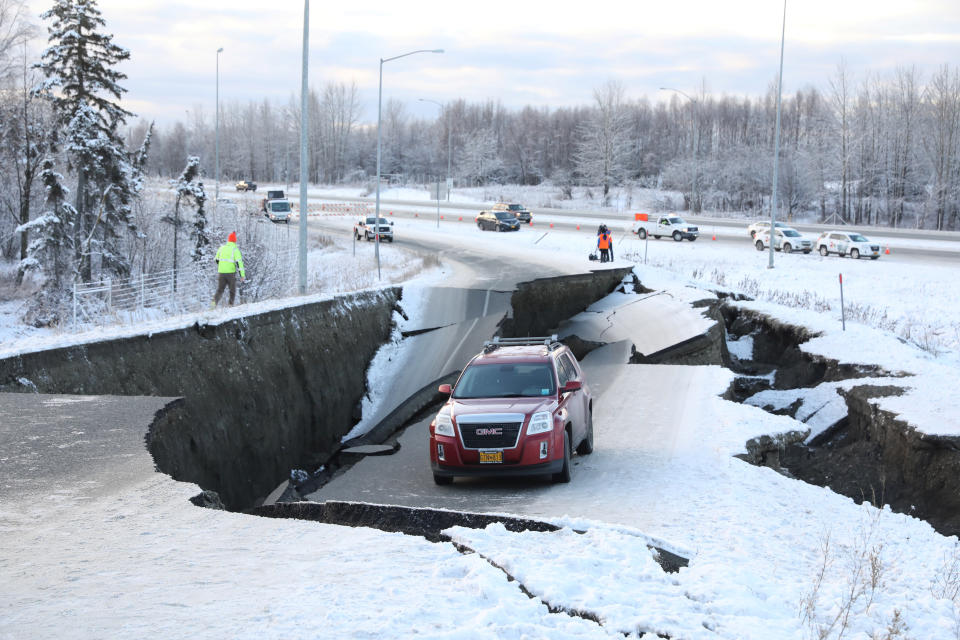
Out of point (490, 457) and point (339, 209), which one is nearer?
point (490, 457)

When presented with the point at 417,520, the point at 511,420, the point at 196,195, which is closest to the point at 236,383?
the point at 511,420

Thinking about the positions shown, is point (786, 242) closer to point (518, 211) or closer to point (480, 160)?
point (518, 211)

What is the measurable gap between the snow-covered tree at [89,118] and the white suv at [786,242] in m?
33.8

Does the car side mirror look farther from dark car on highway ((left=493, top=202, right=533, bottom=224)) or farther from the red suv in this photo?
dark car on highway ((left=493, top=202, right=533, bottom=224))

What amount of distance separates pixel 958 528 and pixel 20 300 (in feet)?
138

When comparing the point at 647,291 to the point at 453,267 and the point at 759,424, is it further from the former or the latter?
the point at 759,424

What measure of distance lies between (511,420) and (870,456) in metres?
7.16

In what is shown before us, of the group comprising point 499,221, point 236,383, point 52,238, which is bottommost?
point 236,383

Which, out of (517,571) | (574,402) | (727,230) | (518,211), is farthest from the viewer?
(518,211)

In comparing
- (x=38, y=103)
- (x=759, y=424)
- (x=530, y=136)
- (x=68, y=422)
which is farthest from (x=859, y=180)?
(x=68, y=422)

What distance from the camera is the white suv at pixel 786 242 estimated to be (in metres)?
46.3

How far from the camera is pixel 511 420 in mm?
11289

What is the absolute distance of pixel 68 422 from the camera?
10.3 meters

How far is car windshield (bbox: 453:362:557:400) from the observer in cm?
1209
